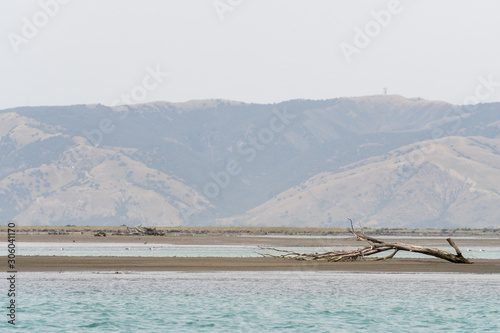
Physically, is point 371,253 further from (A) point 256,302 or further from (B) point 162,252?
(B) point 162,252

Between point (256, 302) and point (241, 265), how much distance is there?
1587cm

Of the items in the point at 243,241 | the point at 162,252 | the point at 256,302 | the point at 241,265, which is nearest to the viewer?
the point at 256,302

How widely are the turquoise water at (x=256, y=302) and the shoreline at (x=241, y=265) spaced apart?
2.45 m

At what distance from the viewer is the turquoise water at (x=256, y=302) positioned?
2756cm

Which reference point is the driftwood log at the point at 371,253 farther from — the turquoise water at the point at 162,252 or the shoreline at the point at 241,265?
the turquoise water at the point at 162,252

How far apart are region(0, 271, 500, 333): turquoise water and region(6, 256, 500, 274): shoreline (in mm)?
2445

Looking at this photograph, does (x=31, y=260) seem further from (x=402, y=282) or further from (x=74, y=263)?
(x=402, y=282)

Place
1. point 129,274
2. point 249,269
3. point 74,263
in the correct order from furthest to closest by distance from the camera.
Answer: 1. point 74,263
2. point 249,269
3. point 129,274

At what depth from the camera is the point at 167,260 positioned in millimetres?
52312

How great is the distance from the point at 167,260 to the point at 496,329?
27949mm

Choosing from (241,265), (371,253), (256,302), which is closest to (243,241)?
(241,265)

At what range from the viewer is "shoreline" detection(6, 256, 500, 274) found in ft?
147

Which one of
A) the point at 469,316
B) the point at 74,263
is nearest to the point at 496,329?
the point at 469,316

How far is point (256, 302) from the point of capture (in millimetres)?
32219
